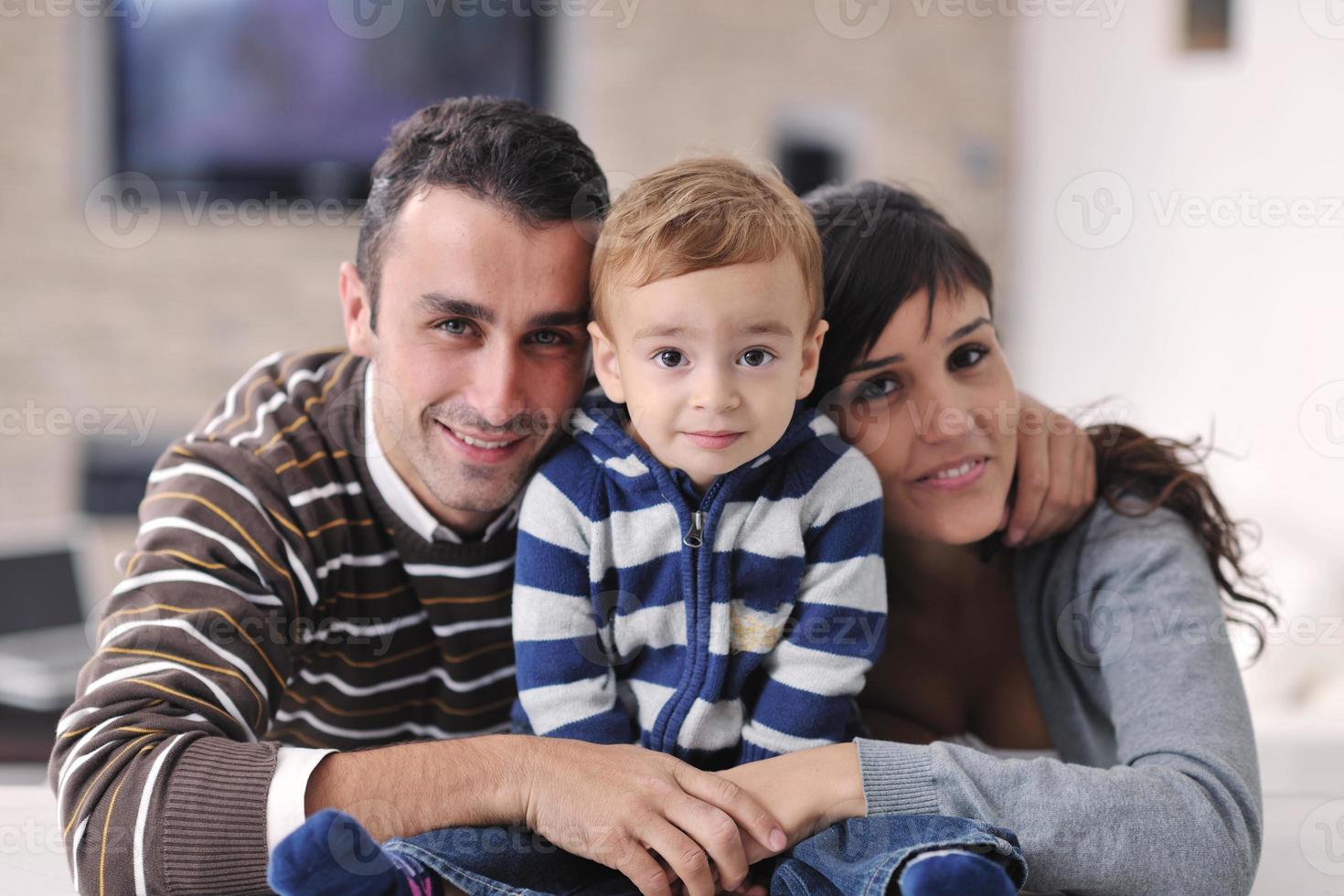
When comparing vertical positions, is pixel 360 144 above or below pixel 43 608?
above

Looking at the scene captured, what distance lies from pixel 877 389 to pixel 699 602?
0.32 metres

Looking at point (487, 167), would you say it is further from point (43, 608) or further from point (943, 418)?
point (43, 608)

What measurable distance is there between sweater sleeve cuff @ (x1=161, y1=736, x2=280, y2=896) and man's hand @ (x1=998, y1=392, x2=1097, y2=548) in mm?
797

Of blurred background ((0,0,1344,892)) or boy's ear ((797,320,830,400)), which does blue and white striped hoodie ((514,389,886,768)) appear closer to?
boy's ear ((797,320,830,400))

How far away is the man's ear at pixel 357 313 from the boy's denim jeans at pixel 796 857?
60 centimetres

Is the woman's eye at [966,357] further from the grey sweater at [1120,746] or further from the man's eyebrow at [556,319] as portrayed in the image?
the man's eyebrow at [556,319]

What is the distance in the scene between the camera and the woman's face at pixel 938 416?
4.12ft

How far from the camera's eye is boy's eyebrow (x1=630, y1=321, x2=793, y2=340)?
3.48ft

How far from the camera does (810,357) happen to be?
1150 millimetres

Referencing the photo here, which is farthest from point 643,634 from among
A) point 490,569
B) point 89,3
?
point 89,3

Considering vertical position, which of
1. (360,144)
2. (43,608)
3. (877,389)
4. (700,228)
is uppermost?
(360,144)

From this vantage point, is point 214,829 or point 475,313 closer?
point 214,829

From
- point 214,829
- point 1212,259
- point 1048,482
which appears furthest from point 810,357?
point 1212,259

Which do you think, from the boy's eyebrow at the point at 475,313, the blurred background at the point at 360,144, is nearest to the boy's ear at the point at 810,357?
the boy's eyebrow at the point at 475,313
